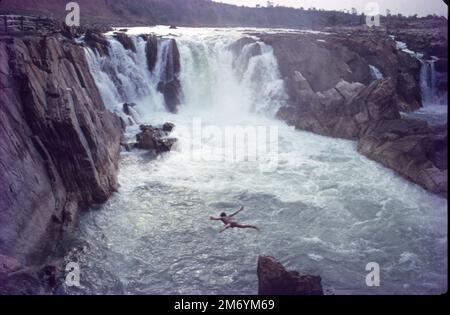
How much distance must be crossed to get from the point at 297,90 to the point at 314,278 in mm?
16111

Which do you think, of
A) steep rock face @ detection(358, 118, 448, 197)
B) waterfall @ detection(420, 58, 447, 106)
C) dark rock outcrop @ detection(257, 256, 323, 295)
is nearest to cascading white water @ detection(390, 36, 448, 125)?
waterfall @ detection(420, 58, 447, 106)

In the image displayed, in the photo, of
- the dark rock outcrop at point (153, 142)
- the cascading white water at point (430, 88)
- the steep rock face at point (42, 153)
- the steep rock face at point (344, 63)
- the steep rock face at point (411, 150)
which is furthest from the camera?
the cascading white water at point (430, 88)

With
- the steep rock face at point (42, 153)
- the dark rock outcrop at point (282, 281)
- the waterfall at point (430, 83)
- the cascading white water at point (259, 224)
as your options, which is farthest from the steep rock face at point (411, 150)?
the waterfall at point (430, 83)

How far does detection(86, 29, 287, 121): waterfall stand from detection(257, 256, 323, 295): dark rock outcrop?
14.5 metres

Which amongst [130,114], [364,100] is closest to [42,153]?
[130,114]

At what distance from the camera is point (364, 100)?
1762 centimetres

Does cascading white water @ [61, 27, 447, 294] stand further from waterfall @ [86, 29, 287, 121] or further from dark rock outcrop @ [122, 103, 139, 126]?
waterfall @ [86, 29, 287, 121]

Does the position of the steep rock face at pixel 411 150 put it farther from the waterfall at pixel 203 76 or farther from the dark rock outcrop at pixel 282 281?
the waterfall at pixel 203 76

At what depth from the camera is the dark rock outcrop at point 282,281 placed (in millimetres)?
6988

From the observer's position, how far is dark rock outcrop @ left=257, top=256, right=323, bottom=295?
22.9 feet

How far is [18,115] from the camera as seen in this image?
959 centimetres

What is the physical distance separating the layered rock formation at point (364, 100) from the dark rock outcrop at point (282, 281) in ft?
24.0
